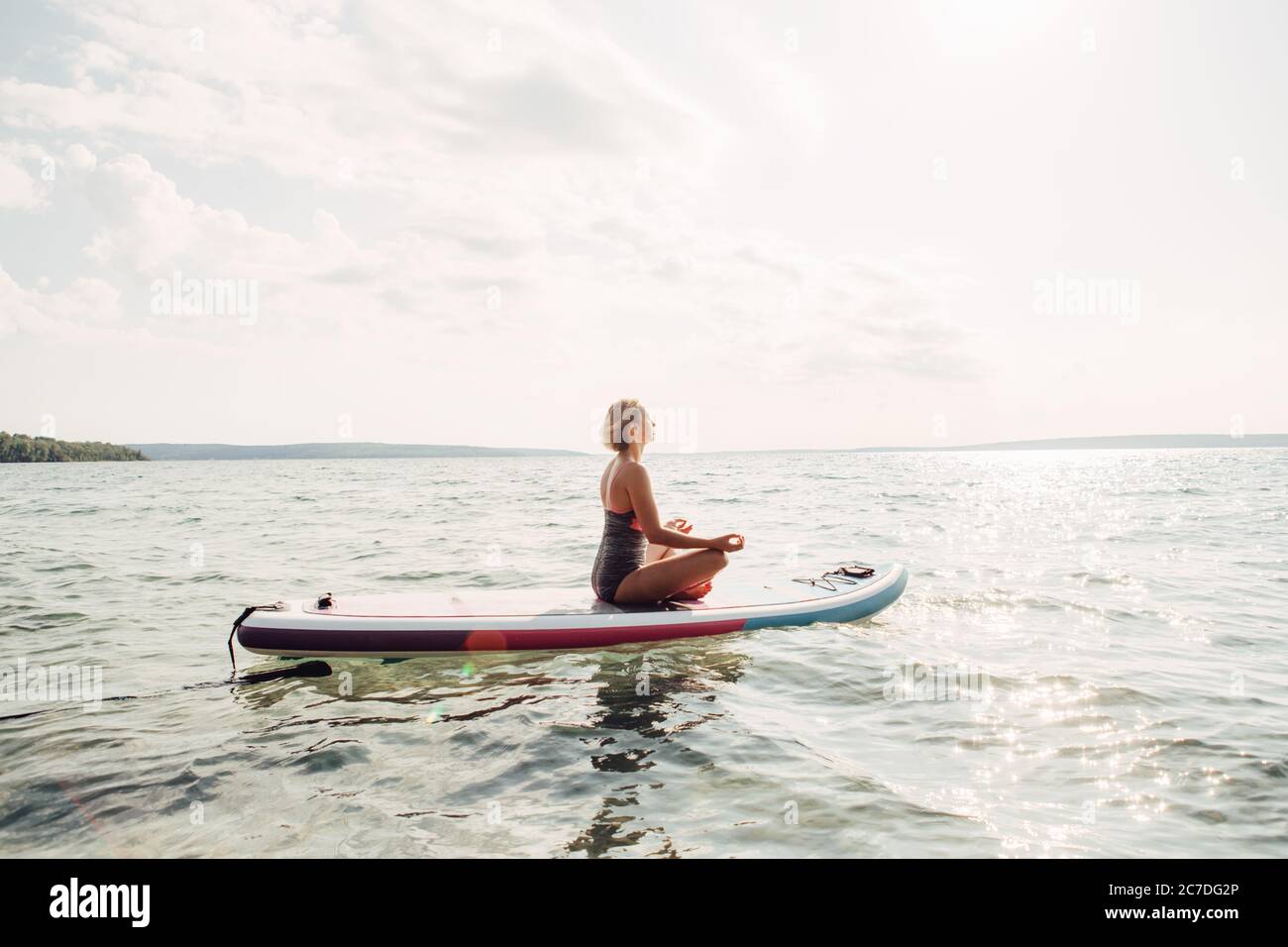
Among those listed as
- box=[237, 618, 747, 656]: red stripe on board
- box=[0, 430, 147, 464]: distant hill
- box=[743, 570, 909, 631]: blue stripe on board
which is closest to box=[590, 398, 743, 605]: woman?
box=[237, 618, 747, 656]: red stripe on board

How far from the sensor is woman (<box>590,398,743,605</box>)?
20.3 ft

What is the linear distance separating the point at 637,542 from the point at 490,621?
1464 mm

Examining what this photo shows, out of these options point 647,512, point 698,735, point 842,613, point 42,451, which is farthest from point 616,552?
point 42,451

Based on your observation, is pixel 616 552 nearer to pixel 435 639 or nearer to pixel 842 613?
pixel 435 639

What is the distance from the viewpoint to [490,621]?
629cm

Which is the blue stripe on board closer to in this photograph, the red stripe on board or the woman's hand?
the woman's hand

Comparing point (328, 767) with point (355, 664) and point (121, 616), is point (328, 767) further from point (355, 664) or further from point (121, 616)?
point (121, 616)

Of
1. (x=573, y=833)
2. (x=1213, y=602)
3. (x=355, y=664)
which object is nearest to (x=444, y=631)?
(x=355, y=664)

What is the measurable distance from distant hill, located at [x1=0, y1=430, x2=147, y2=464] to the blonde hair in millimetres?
113279

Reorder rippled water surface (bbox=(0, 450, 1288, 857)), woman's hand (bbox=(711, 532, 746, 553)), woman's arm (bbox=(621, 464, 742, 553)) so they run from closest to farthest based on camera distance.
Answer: rippled water surface (bbox=(0, 450, 1288, 857))
woman's arm (bbox=(621, 464, 742, 553))
woman's hand (bbox=(711, 532, 746, 553))

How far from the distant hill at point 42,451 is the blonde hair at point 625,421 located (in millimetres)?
113279
